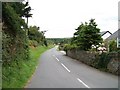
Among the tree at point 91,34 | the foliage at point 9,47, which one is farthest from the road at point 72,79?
the tree at point 91,34

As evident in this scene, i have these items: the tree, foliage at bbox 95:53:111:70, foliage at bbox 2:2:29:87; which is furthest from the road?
the tree

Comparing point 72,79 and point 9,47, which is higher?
point 9,47

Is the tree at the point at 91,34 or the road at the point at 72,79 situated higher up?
the tree at the point at 91,34

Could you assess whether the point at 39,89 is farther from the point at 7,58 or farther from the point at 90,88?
the point at 7,58

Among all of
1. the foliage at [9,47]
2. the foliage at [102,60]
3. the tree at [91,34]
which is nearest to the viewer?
the foliage at [9,47]

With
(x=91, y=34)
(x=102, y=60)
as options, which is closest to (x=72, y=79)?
(x=102, y=60)

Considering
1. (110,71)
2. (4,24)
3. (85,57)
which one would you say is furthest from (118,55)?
(85,57)

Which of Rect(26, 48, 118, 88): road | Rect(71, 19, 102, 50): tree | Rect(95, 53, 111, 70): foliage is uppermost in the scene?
Rect(71, 19, 102, 50): tree

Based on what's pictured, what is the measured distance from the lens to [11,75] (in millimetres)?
14852

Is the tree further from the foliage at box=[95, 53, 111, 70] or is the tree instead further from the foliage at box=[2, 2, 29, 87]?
the foliage at box=[2, 2, 29, 87]

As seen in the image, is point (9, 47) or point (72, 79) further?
point (9, 47)

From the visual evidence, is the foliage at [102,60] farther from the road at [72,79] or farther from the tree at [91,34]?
the tree at [91,34]

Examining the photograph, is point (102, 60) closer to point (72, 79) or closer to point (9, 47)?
point (72, 79)

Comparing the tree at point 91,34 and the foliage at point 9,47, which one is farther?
the tree at point 91,34
